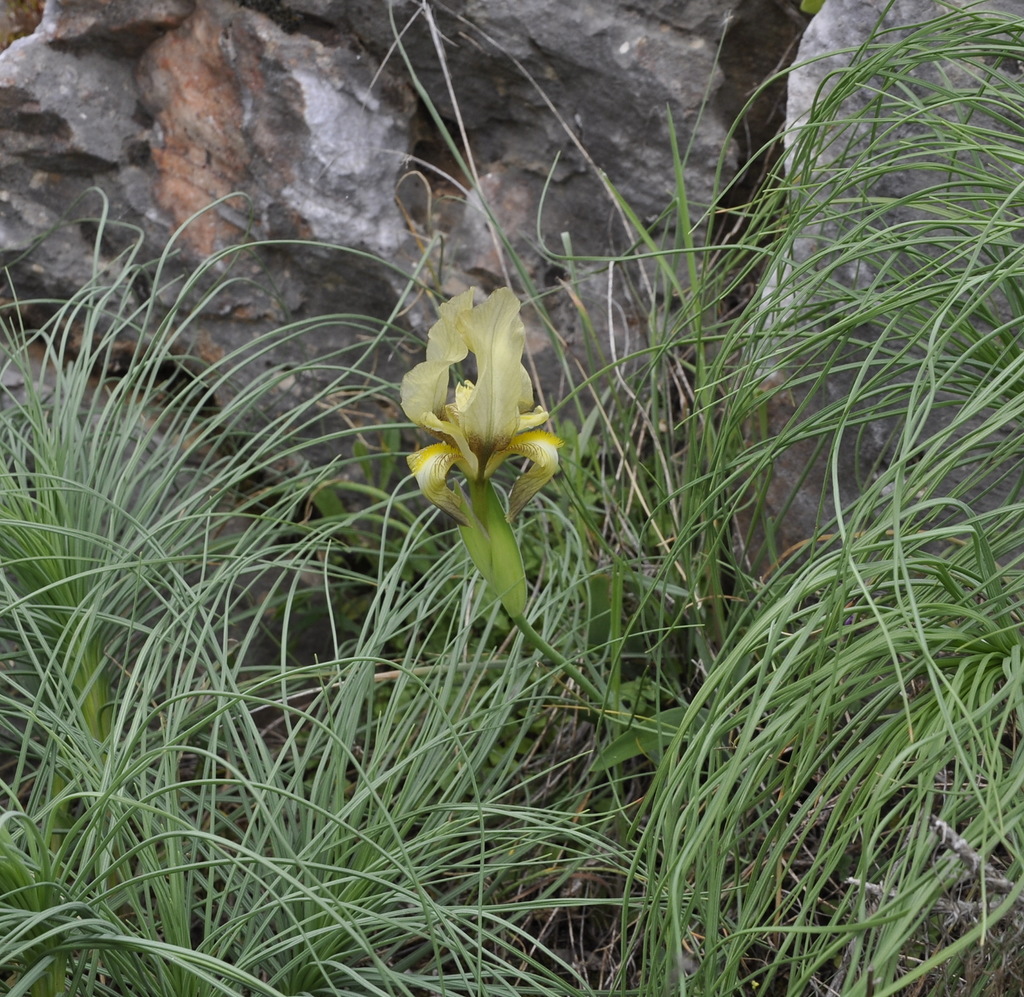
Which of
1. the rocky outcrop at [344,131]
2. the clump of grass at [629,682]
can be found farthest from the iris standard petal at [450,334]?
the rocky outcrop at [344,131]

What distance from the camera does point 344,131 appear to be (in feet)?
5.34

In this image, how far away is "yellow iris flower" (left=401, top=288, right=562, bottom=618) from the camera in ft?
2.95

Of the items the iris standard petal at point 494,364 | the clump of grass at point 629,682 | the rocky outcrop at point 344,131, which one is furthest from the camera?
the rocky outcrop at point 344,131

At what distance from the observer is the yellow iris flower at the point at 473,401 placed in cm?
90

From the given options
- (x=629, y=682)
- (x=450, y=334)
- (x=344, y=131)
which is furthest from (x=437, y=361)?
(x=344, y=131)

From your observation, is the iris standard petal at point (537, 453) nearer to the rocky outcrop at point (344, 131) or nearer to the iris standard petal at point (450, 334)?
the iris standard petal at point (450, 334)

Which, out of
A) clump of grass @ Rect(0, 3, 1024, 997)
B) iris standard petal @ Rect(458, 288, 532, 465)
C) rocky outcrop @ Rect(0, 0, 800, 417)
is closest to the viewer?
clump of grass @ Rect(0, 3, 1024, 997)

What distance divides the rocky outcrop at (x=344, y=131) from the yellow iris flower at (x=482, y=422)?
707mm

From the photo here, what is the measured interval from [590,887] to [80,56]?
1460 mm

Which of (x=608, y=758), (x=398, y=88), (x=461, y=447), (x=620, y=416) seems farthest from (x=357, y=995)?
(x=398, y=88)

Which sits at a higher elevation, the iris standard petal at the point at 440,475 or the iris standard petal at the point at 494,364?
the iris standard petal at the point at 494,364

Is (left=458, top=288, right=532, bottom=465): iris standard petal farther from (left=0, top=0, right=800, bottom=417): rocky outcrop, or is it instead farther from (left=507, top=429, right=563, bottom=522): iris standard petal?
(left=0, top=0, right=800, bottom=417): rocky outcrop

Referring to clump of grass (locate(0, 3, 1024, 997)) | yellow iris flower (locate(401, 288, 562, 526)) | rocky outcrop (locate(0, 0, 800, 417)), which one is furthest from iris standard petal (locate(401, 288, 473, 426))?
rocky outcrop (locate(0, 0, 800, 417))

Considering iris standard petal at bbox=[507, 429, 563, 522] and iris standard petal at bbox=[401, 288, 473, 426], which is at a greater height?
iris standard petal at bbox=[401, 288, 473, 426]
